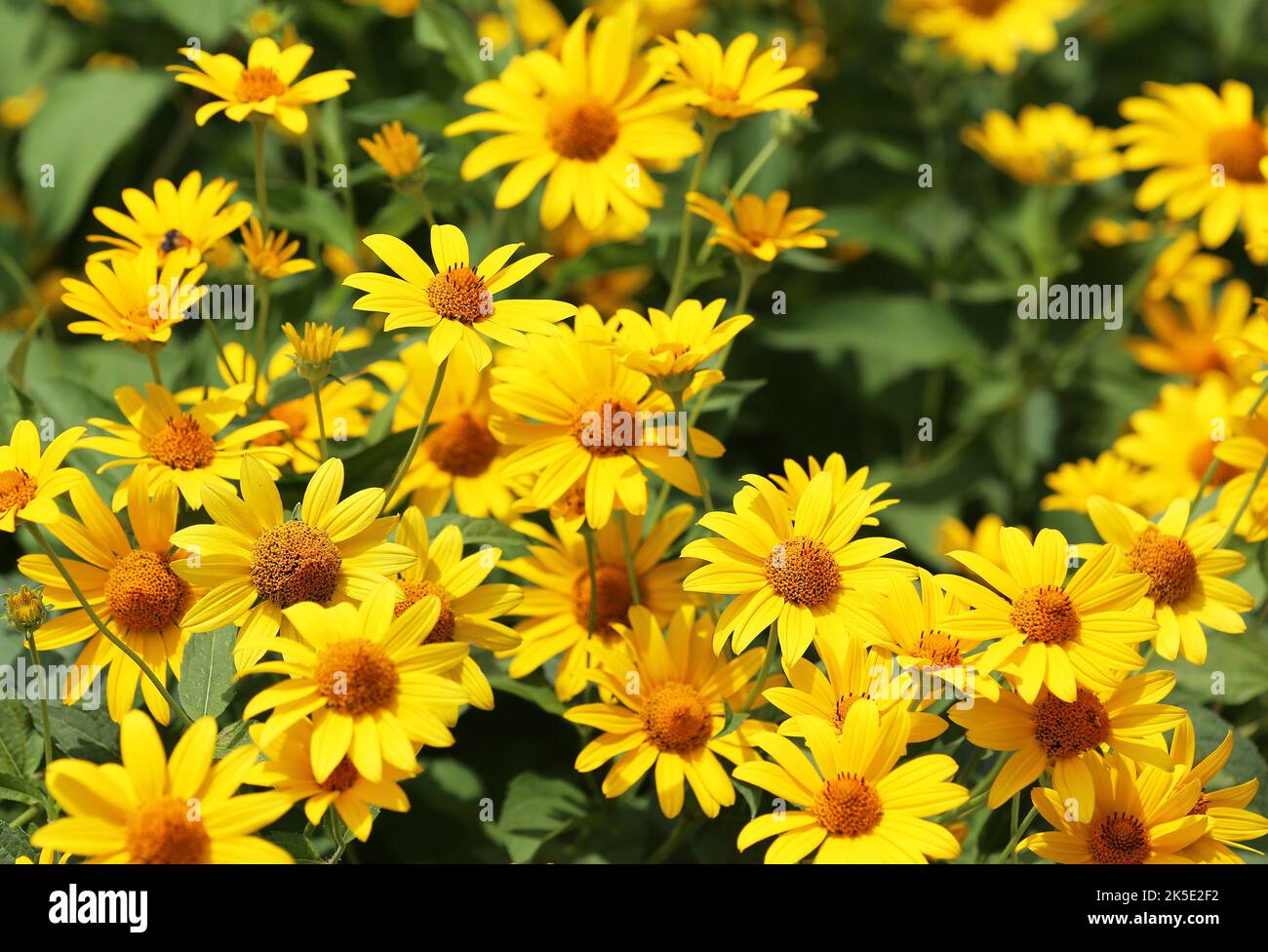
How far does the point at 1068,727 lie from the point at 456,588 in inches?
22.1

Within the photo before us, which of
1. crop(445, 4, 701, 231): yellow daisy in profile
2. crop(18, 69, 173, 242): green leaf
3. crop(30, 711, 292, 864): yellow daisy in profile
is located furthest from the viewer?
crop(18, 69, 173, 242): green leaf

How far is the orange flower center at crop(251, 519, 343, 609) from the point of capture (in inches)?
42.9

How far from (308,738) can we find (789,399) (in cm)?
129

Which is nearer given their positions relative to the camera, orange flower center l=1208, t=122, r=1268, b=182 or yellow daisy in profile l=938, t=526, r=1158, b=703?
yellow daisy in profile l=938, t=526, r=1158, b=703

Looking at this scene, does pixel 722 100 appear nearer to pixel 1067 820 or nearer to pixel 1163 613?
pixel 1163 613

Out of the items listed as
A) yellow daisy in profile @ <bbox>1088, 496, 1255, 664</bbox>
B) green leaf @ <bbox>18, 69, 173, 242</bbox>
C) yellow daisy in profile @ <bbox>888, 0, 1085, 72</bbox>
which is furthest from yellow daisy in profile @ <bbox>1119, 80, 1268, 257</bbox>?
green leaf @ <bbox>18, 69, 173, 242</bbox>

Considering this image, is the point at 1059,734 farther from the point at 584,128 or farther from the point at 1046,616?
the point at 584,128

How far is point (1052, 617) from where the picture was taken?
3.56 feet

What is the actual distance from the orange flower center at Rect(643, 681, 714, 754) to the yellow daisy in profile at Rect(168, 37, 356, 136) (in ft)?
2.28

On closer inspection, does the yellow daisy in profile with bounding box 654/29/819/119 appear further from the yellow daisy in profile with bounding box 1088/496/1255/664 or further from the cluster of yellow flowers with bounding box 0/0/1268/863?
the yellow daisy in profile with bounding box 1088/496/1255/664

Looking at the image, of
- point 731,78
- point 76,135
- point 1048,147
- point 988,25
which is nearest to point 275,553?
point 731,78

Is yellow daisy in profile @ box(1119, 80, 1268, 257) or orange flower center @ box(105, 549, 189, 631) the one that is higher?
yellow daisy in profile @ box(1119, 80, 1268, 257)

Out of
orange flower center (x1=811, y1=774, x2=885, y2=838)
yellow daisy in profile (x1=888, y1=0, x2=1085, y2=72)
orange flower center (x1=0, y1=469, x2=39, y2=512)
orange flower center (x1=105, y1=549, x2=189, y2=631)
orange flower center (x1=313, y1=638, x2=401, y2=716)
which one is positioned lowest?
orange flower center (x1=811, y1=774, x2=885, y2=838)

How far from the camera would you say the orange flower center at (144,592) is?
1.15 meters
